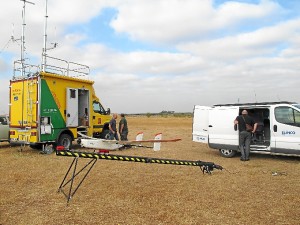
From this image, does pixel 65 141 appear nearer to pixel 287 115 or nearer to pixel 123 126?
pixel 123 126

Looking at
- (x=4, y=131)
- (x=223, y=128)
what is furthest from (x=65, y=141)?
(x=223, y=128)

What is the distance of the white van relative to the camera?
1049 cm

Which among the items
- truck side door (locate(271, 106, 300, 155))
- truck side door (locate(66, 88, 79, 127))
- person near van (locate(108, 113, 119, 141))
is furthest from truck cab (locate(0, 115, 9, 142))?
truck side door (locate(271, 106, 300, 155))

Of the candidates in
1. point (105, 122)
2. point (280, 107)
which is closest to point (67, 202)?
point (280, 107)

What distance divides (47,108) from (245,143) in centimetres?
779

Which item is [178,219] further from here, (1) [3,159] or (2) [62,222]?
(1) [3,159]

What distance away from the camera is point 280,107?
35.5 ft

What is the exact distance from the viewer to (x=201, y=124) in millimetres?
12797

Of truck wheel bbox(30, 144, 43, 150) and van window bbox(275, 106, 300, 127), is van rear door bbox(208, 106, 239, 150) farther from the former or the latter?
truck wheel bbox(30, 144, 43, 150)

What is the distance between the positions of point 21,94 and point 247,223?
428 inches

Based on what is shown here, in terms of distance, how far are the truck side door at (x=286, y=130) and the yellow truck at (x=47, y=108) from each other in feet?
27.0

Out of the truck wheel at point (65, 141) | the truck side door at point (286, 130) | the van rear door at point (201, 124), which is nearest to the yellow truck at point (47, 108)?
the truck wheel at point (65, 141)

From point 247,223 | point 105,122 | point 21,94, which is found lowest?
point 247,223

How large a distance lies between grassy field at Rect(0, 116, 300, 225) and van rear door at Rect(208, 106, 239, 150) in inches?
60.0
